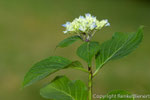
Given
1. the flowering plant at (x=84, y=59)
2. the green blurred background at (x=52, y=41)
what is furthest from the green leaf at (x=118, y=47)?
the green blurred background at (x=52, y=41)

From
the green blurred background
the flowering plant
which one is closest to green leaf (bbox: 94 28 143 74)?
the flowering plant

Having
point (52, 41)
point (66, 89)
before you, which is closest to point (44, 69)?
point (66, 89)

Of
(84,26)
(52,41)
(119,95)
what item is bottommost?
(119,95)

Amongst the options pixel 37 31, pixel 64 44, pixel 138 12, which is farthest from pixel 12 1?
pixel 64 44

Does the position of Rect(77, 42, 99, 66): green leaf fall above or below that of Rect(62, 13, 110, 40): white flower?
below

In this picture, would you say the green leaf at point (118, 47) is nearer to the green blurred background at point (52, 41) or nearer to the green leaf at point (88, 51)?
the green leaf at point (88, 51)

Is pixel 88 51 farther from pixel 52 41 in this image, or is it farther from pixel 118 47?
pixel 52 41

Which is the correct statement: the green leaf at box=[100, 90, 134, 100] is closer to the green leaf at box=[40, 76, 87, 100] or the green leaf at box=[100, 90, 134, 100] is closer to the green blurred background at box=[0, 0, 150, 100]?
the green leaf at box=[40, 76, 87, 100]
